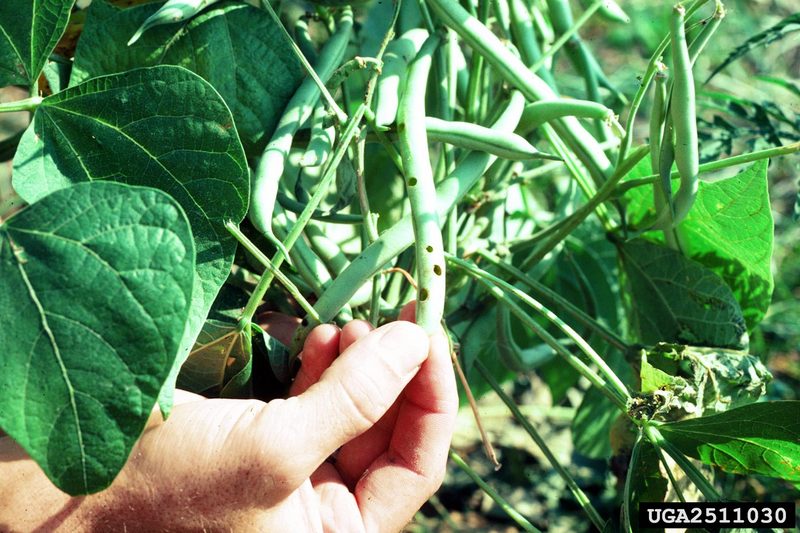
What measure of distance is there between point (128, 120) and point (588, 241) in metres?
0.69

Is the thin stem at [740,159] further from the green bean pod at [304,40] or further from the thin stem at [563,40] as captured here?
the green bean pod at [304,40]

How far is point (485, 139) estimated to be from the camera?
1.97 ft

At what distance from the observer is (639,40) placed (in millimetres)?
2389

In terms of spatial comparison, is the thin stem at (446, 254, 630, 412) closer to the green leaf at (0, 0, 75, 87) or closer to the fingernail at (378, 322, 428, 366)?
the fingernail at (378, 322, 428, 366)

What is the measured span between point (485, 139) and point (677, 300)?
0.29m

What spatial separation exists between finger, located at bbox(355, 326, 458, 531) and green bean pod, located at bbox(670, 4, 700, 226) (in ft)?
0.77

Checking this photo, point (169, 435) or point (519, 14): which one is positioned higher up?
point (519, 14)

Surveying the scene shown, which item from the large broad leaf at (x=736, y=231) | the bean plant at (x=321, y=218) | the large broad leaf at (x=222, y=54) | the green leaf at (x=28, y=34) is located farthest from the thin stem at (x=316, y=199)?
the large broad leaf at (x=736, y=231)

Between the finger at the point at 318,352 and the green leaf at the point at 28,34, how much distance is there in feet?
0.89

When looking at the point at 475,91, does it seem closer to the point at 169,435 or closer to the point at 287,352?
the point at 287,352

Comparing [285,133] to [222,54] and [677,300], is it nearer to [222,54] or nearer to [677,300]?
[222,54]

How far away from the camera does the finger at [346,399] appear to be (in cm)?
52

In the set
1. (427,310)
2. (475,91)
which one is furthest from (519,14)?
(427,310)

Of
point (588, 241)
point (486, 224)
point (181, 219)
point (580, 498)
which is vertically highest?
point (181, 219)
